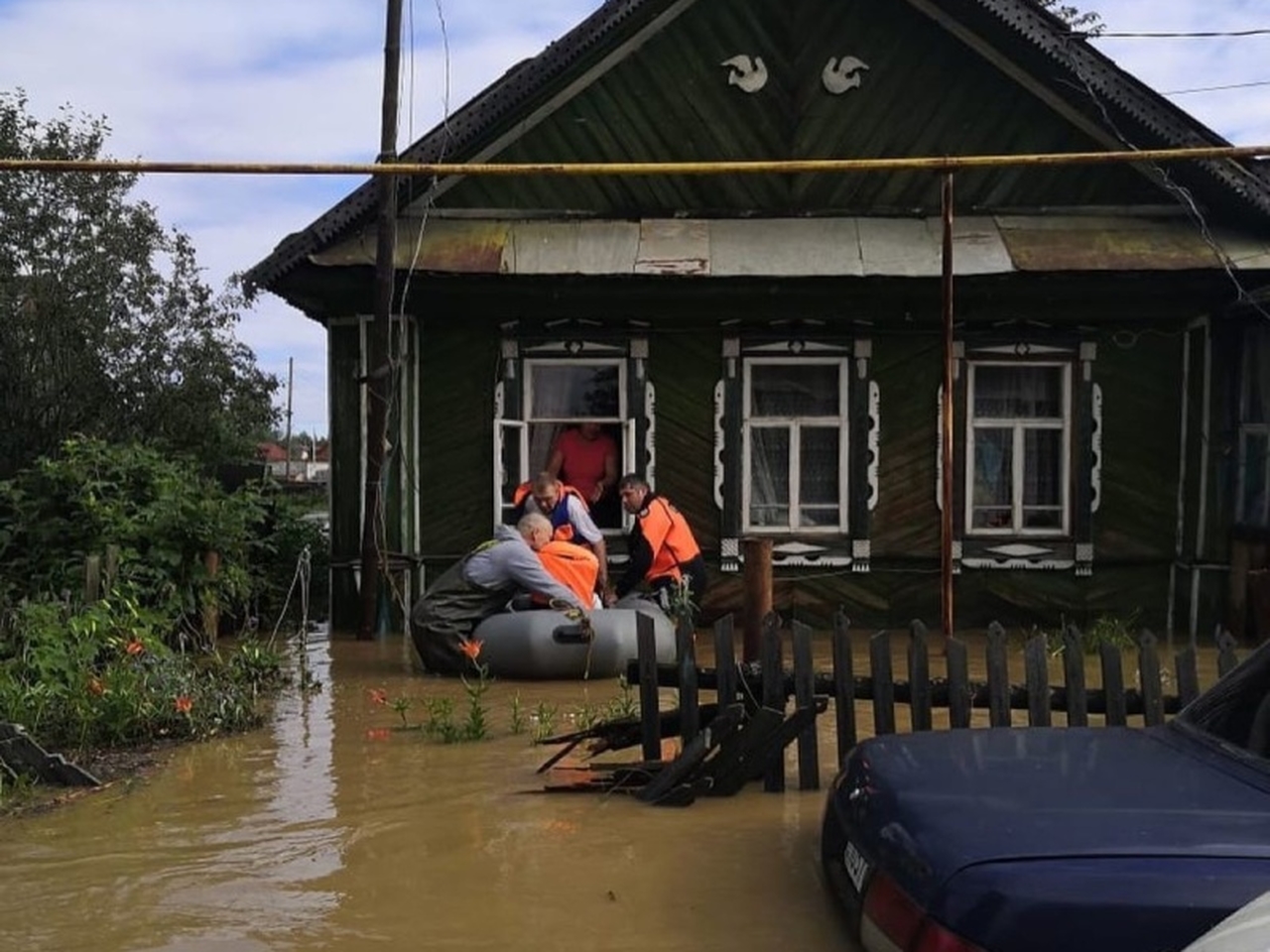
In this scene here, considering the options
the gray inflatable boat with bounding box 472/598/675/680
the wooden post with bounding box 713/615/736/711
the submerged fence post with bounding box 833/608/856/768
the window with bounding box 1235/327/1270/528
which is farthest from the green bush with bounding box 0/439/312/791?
the window with bounding box 1235/327/1270/528

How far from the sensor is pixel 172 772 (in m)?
6.93

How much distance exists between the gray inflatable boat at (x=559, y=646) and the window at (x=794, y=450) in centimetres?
321

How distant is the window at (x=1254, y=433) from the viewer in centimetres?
1170

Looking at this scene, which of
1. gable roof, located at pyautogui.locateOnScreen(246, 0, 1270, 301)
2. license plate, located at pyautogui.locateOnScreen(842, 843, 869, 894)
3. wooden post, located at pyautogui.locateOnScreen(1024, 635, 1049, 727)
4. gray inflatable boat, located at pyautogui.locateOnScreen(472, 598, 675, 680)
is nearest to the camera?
license plate, located at pyautogui.locateOnScreen(842, 843, 869, 894)

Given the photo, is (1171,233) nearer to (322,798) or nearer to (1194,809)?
(322,798)

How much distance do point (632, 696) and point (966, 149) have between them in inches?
267

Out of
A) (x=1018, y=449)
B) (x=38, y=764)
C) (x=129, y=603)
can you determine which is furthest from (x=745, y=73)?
(x=38, y=764)

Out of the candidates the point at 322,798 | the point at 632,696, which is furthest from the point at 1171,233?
the point at 322,798

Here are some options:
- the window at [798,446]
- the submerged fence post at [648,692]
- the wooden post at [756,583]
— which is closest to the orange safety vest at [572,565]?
the wooden post at [756,583]

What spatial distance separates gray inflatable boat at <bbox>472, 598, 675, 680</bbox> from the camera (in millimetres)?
9461

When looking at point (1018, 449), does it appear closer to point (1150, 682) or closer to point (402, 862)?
point (1150, 682)

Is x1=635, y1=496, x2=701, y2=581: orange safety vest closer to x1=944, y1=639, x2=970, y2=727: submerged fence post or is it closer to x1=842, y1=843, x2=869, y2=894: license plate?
x1=944, y1=639, x2=970, y2=727: submerged fence post

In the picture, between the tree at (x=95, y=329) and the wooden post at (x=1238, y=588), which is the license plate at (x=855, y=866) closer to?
the wooden post at (x=1238, y=588)

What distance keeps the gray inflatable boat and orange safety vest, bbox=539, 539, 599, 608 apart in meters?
0.49
